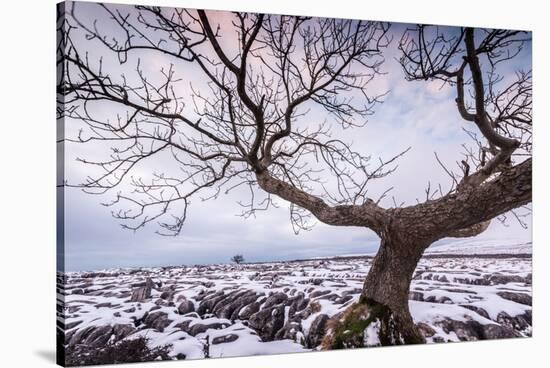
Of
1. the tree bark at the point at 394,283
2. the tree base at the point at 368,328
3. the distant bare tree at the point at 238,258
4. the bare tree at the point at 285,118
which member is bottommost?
the tree base at the point at 368,328

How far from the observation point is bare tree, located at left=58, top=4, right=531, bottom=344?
194 inches

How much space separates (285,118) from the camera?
5430 mm

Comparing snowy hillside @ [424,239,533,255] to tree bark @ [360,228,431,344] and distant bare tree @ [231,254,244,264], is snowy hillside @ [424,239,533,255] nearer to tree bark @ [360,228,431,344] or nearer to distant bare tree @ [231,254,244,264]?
tree bark @ [360,228,431,344]

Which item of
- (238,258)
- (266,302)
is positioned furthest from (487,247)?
(238,258)

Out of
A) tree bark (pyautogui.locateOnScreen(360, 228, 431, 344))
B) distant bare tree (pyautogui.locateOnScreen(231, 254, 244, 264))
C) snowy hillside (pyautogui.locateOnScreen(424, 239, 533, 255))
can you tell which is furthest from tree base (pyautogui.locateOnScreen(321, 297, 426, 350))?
distant bare tree (pyautogui.locateOnScreen(231, 254, 244, 264))

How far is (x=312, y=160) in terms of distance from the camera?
550cm

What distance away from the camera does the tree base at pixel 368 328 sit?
18.0 ft

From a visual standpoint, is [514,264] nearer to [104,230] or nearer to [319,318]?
[319,318]

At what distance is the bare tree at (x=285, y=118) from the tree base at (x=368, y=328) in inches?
0.7

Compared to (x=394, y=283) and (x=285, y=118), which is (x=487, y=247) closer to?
(x=394, y=283)

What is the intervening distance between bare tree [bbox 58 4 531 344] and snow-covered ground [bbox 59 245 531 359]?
0.24 m

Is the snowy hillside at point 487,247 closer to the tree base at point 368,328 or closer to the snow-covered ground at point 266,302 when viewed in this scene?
the snow-covered ground at point 266,302

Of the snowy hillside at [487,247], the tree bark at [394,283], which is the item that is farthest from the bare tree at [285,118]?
the snowy hillside at [487,247]

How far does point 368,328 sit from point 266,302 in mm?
822
